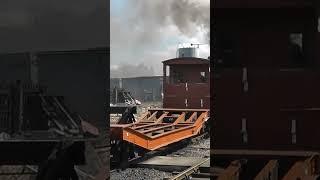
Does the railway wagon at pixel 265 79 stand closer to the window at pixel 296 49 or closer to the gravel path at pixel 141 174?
the window at pixel 296 49

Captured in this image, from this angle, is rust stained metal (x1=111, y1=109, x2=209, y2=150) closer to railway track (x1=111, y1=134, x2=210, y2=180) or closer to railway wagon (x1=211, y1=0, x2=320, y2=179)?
railway track (x1=111, y1=134, x2=210, y2=180)

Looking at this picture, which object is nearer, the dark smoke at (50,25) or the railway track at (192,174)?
the dark smoke at (50,25)

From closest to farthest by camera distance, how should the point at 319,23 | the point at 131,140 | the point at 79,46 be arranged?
the point at 79,46 < the point at 319,23 < the point at 131,140

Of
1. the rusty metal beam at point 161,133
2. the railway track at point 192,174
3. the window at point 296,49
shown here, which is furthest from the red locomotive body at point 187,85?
the window at point 296,49

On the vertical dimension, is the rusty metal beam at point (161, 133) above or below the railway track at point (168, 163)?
above

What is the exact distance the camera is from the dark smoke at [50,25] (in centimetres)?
162

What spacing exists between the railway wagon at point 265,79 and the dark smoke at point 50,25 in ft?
1.76

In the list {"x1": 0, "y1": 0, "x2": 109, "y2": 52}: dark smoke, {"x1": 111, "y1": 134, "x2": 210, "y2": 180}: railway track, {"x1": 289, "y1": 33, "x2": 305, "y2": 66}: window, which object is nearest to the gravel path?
{"x1": 111, "y1": 134, "x2": 210, "y2": 180}: railway track

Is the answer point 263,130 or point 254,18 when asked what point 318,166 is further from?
point 254,18

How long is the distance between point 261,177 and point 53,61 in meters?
1.02

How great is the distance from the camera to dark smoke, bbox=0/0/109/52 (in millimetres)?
1619

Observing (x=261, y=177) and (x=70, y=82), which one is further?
(x=261, y=177)

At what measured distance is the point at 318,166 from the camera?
6.58 ft

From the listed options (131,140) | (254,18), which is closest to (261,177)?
(254,18)
